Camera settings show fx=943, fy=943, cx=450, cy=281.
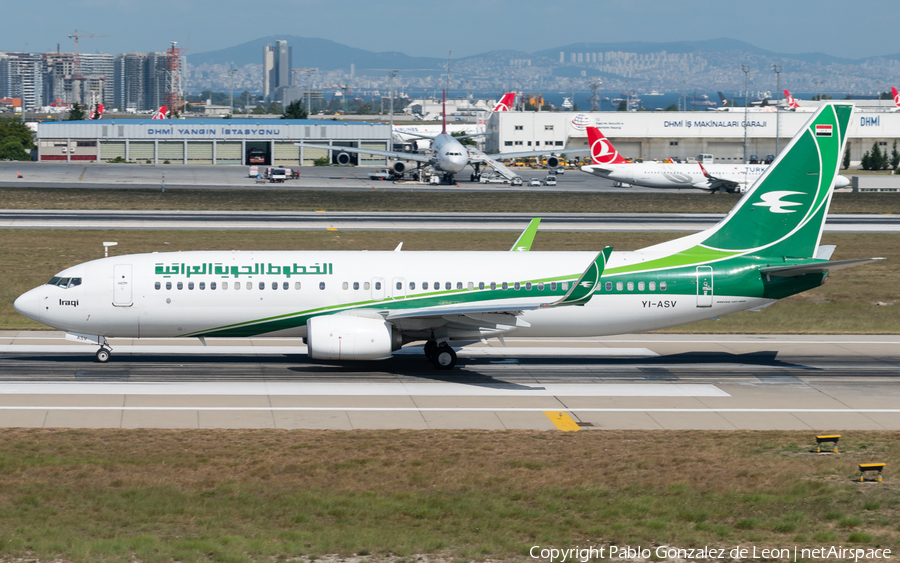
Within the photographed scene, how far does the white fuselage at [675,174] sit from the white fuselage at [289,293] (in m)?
80.1

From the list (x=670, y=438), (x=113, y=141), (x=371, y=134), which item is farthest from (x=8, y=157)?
(x=670, y=438)

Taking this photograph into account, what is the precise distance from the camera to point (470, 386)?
103 ft

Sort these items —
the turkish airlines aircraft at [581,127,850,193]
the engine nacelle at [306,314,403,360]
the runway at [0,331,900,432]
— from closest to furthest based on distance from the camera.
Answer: the runway at [0,331,900,432]
the engine nacelle at [306,314,403,360]
the turkish airlines aircraft at [581,127,850,193]

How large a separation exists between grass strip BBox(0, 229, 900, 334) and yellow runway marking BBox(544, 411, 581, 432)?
16941 millimetres

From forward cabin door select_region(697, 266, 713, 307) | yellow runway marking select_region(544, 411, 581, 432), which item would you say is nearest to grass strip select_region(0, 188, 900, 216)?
forward cabin door select_region(697, 266, 713, 307)

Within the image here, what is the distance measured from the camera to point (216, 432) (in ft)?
81.0

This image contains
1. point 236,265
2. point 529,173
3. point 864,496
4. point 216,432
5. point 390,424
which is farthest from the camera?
point 529,173

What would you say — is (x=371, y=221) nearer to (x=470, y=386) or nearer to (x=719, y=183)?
(x=470, y=386)

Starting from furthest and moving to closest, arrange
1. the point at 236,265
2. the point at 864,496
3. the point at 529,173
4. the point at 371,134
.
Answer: the point at 371,134, the point at 529,173, the point at 236,265, the point at 864,496

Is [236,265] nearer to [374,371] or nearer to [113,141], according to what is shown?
[374,371]

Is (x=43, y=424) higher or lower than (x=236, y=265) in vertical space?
lower

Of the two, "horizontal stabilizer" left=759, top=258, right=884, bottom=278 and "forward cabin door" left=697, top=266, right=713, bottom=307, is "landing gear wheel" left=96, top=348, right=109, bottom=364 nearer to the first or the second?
"forward cabin door" left=697, top=266, right=713, bottom=307

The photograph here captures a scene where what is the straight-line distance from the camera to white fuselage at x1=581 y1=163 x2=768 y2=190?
10925 cm

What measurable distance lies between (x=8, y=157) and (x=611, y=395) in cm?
14965
